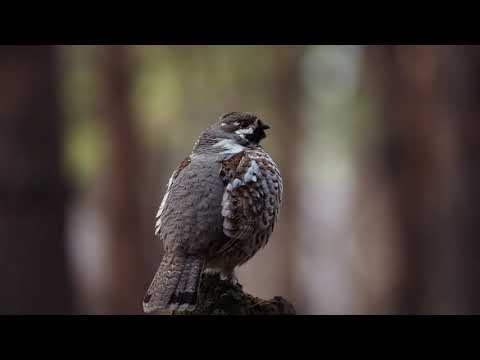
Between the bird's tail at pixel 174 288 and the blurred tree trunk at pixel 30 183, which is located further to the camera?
the blurred tree trunk at pixel 30 183

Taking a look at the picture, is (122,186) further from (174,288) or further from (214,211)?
(174,288)

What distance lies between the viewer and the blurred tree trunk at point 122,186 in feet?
47.8

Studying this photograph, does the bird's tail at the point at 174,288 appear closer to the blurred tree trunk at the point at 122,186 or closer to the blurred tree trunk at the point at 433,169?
the blurred tree trunk at the point at 433,169

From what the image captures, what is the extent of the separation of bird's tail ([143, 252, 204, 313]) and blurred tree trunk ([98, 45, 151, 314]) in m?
9.73

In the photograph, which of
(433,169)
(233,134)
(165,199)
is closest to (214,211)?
(165,199)

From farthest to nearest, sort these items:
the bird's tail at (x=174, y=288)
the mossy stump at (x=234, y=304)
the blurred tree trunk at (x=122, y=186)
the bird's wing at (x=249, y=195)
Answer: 1. the blurred tree trunk at (x=122, y=186)
2. the bird's wing at (x=249, y=195)
3. the mossy stump at (x=234, y=304)
4. the bird's tail at (x=174, y=288)

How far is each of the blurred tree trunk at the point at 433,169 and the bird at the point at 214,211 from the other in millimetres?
6095

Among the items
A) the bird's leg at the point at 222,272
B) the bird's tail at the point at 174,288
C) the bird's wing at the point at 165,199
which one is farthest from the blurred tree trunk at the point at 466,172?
the bird's tail at the point at 174,288

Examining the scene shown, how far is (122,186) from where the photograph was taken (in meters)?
15.0

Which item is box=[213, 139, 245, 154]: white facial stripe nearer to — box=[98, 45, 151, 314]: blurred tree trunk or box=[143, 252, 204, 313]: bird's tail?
box=[143, 252, 204, 313]: bird's tail

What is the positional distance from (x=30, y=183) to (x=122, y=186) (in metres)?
6.25

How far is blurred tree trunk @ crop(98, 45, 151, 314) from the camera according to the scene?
14.6m

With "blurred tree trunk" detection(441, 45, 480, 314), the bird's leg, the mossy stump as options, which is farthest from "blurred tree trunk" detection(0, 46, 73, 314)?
"blurred tree trunk" detection(441, 45, 480, 314)

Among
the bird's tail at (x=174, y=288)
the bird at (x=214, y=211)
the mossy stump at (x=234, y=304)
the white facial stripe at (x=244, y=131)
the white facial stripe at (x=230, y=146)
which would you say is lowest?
the mossy stump at (x=234, y=304)
